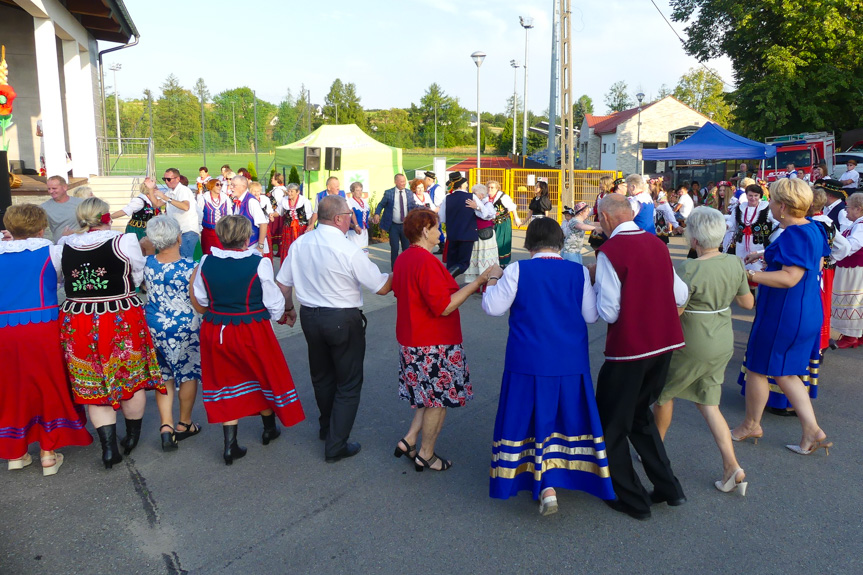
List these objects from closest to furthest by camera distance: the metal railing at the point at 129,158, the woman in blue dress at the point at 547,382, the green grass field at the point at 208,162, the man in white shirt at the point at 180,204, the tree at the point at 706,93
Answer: the woman in blue dress at the point at 547,382 < the man in white shirt at the point at 180,204 < the metal railing at the point at 129,158 < the green grass field at the point at 208,162 < the tree at the point at 706,93

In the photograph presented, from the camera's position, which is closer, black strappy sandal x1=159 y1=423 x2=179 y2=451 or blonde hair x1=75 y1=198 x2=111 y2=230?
blonde hair x1=75 y1=198 x2=111 y2=230

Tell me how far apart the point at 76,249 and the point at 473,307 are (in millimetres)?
5768

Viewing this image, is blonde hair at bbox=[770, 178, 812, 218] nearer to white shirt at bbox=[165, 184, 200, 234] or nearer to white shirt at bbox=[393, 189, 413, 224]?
white shirt at bbox=[165, 184, 200, 234]

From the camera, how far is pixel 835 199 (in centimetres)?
697

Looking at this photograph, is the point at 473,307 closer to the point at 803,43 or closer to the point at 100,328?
the point at 100,328

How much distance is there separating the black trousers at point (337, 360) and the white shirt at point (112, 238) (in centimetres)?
110

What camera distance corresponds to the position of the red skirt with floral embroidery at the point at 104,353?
402cm

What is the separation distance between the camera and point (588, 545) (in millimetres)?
3244

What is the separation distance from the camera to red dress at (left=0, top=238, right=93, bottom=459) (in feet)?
13.0

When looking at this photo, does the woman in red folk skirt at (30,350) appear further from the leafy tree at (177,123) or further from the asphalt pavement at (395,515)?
the leafy tree at (177,123)

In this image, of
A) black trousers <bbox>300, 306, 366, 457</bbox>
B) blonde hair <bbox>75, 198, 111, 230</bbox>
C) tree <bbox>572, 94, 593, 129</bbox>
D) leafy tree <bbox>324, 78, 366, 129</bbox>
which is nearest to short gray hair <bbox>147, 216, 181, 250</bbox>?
blonde hair <bbox>75, 198, 111, 230</bbox>

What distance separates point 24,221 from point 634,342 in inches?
145

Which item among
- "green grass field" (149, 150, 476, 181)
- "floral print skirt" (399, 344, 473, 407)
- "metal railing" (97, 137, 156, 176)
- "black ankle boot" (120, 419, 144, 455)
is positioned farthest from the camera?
"green grass field" (149, 150, 476, 181)

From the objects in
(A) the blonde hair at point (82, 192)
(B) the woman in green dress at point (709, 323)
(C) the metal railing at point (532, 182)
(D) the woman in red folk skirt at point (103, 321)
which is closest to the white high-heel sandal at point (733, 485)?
(B) the woman in green dress at point (709, 323)
